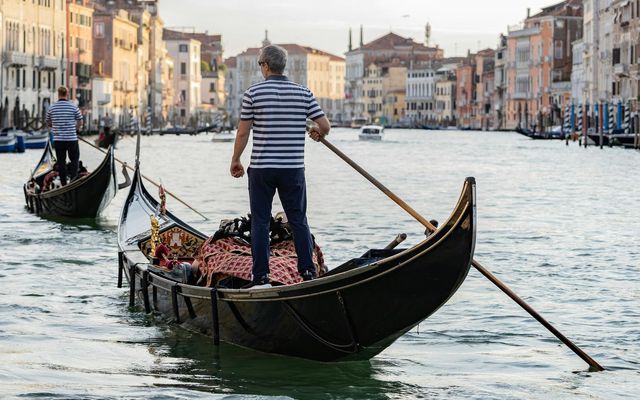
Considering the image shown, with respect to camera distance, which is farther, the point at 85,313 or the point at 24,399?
the point at 85,313

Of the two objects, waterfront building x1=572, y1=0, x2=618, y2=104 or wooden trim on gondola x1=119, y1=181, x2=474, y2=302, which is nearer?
wooden trim on gondola x1=119, y1=181, x2=474, y2=302

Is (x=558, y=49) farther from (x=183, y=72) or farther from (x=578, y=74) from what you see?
(x=183, y=72)

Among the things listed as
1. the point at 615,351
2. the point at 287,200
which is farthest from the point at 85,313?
the point at 615,351

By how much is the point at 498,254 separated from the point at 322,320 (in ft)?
14.7

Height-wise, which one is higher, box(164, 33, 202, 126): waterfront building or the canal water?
box(164, 33, 202, 126): waterfront building

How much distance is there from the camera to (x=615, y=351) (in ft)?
19.0

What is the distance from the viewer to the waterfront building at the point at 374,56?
101062 millimetres

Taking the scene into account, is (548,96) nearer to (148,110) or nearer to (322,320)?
(148,110)

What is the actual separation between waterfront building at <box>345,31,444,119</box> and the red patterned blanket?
94.3 meters

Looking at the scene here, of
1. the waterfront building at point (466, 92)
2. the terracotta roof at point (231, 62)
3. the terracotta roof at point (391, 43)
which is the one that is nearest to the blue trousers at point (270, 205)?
the waterfront building at point (466, 92)

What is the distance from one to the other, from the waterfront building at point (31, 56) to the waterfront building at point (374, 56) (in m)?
55.0

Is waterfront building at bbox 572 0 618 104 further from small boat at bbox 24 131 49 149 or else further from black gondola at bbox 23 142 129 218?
black gondola at bbox 23 142 129 218

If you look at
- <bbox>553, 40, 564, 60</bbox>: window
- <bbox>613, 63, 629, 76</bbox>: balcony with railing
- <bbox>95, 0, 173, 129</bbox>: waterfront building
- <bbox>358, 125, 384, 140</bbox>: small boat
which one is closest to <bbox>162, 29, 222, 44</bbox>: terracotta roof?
<bbox>95, 0, 173, 129</bbox>: waterfront building

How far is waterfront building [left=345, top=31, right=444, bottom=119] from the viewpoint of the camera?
332 feet
